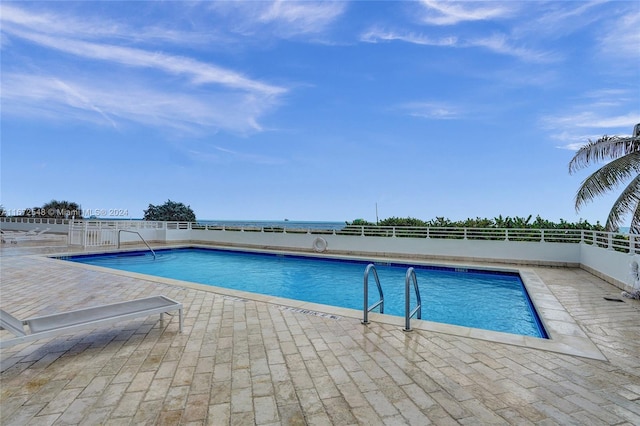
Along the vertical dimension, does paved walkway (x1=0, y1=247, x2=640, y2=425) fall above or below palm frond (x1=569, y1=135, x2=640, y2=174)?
below

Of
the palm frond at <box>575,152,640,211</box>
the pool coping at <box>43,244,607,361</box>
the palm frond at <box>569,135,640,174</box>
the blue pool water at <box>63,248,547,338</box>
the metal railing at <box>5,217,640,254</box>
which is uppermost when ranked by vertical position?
the palm frond at <box>569,135,640,174</box>

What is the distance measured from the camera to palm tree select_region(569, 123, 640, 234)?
7375 mm

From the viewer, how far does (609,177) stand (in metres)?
7.68

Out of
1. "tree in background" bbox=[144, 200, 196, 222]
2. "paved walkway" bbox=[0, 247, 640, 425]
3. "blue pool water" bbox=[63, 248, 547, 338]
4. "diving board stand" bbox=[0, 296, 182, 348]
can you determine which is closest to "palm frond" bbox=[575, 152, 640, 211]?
"blue pool water" bbox=[63, 248, 547, 338]

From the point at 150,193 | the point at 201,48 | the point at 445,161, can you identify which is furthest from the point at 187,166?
the point at 445,161

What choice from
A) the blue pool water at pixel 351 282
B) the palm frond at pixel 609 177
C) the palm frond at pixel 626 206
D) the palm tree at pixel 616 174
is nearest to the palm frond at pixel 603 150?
the palm tree at pixel 616 174

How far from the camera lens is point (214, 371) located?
2635 millimetres

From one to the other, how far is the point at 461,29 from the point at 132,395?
35.6 ft

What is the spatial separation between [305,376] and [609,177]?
891 cm

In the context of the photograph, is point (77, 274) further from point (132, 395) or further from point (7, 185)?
point (7, 185)

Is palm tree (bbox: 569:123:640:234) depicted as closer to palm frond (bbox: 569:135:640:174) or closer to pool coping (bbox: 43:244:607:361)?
palm frond (bbox: 569:135:640:174)

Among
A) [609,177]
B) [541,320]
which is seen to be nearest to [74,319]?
[541,320]

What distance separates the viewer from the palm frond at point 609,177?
7422 mm

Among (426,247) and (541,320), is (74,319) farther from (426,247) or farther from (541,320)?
(426,247)
